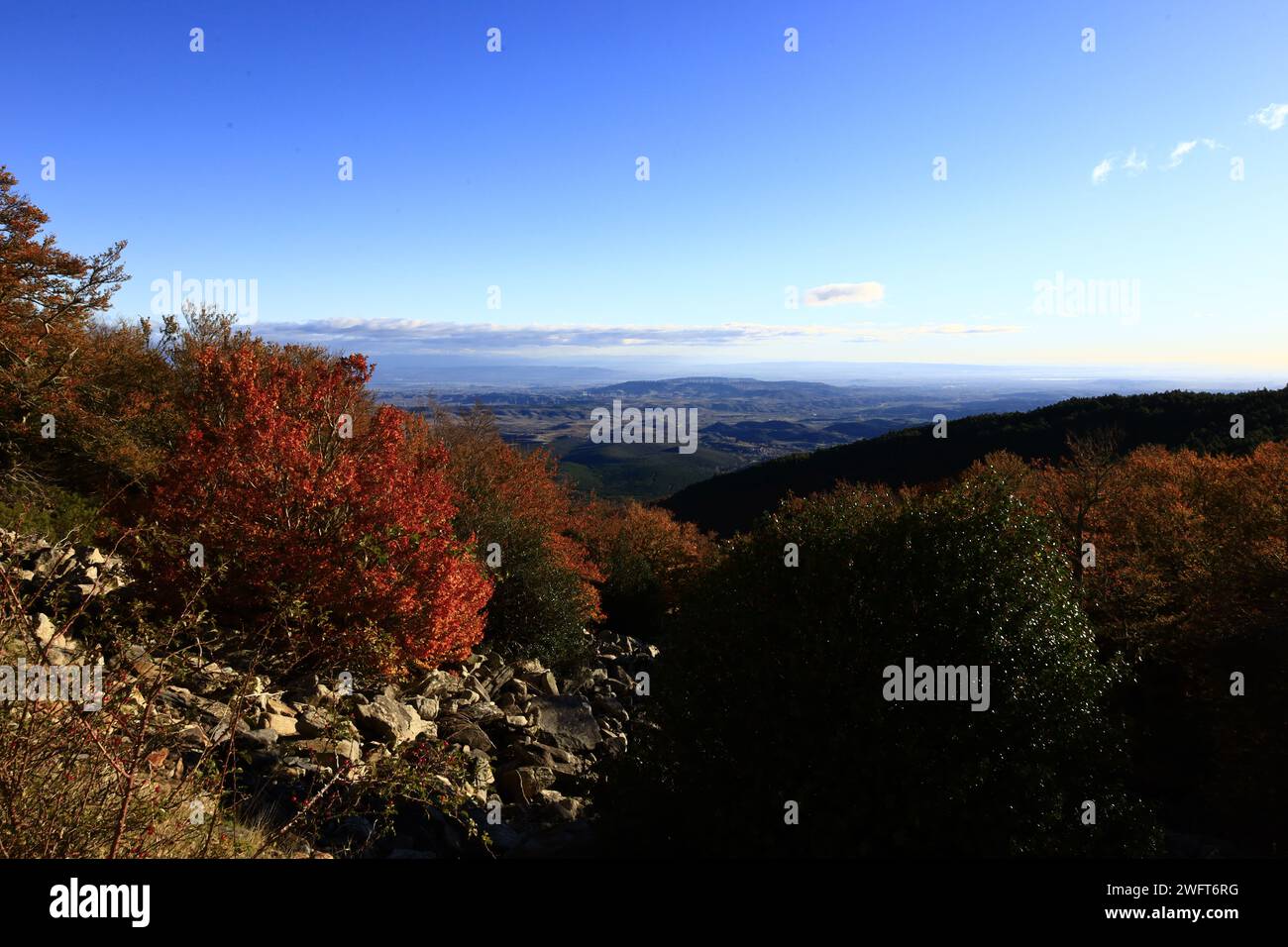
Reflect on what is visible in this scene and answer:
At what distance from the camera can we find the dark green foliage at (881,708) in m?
7.34

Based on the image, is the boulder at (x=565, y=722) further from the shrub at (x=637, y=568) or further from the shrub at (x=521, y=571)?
the shrub at (x=637, y=568)

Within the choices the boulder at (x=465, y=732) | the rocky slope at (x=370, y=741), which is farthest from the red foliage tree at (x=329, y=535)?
the boulder at (x=465, y=732)

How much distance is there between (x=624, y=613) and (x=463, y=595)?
23.4 m

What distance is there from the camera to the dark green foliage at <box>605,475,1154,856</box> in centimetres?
734

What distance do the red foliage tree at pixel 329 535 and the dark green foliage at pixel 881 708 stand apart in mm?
5560

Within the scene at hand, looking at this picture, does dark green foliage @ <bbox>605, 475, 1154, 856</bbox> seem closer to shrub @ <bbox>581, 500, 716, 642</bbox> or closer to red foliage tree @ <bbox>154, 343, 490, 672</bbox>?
red foliage tree @ <bbox>154, 343, 490, 672</bbox>

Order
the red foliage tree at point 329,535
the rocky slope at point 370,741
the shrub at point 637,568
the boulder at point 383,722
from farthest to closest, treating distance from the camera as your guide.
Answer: the shrub at point 637,568 < the red foliage tree at point 329,535 < the boulder at point 383,722 < the rocky slope at point 370,741

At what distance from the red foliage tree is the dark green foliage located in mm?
5560

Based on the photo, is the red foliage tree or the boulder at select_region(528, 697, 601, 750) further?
the boulder at select_region(528, 697, 601, 750)

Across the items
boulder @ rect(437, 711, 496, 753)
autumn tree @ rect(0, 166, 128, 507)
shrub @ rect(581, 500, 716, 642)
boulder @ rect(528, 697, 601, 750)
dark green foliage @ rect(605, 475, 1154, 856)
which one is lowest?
shrub @ rect(581, 500, 716, 642)

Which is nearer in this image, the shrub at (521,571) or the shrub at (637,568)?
the shrub at (521,571)

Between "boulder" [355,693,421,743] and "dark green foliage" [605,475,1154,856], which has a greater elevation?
"dark green foliage" [605,475,1154,856]

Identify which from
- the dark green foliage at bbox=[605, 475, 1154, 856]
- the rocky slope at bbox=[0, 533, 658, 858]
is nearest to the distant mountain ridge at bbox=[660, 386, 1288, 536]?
the rocky slope at bbox=[0, 533, 658, 858]
